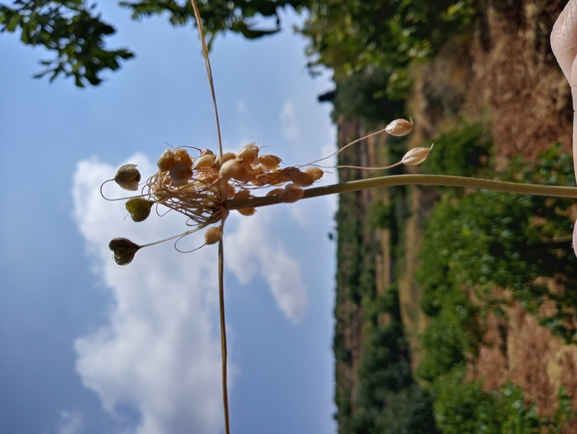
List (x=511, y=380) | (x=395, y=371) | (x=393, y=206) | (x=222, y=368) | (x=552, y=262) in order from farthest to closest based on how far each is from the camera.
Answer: (x=393, y=206) → (x=395, y=371) → (x=511, y=380) → (x=552, y=262) → (x=222, y=368)

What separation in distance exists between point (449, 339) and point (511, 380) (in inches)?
22.8

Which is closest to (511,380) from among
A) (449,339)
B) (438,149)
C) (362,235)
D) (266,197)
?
(449,339)

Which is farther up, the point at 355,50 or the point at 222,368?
the point at 355,50

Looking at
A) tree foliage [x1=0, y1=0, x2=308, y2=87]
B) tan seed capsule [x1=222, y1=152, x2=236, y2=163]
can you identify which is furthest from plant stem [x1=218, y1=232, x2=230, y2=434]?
tree foliage [x1=0, y1=0, x2=308, y2=87]

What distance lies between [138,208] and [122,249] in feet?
0.16

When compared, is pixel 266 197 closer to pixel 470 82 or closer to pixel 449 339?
pixel 449 339

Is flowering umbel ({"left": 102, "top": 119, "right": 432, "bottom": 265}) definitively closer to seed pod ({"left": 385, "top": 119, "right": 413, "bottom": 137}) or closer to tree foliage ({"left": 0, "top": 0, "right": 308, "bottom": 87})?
seed pod ({"left": 385, "top": 119, "right": 413, "bottom": 137})

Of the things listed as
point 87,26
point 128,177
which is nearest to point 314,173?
point 128,177

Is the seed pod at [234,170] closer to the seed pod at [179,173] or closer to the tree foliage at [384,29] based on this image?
the seed pod at [179,173]

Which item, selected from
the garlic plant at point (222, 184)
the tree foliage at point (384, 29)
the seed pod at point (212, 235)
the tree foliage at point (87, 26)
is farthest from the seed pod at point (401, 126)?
the tree foliage at point (384, 29)

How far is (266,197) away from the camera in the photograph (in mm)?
437

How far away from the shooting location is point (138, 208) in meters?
0.47

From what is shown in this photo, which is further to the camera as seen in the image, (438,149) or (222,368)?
(438,149)

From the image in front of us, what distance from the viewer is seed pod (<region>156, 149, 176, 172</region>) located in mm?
458
